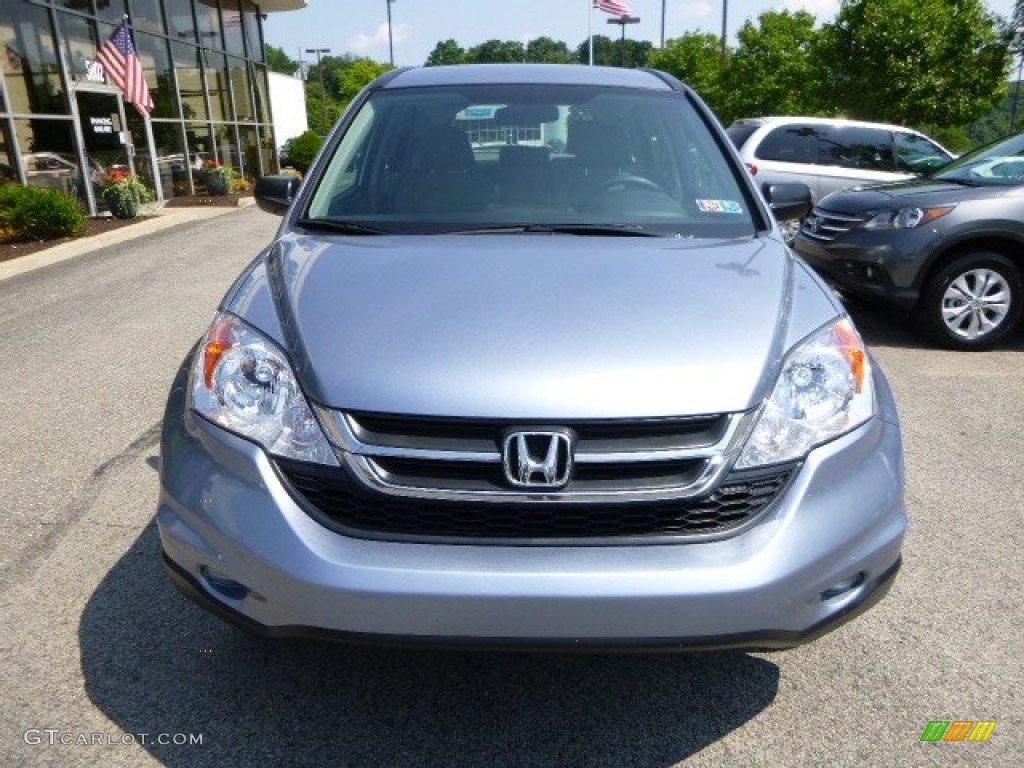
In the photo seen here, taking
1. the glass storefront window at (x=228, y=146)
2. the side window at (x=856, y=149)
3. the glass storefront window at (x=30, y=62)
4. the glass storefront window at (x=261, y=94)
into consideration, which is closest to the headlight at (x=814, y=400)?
the side window at (x=856, y=149)

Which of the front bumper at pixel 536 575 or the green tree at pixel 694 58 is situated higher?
the green tree at pixel 694 58

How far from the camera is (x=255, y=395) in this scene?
6.73 feet

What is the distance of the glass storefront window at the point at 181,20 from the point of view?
1969cm

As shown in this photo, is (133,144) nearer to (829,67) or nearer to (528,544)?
(829,67)

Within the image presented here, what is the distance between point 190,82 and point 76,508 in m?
19.9

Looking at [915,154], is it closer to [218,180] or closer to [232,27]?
[218,180]

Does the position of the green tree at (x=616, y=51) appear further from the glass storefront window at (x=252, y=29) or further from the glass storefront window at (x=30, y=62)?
the glass storefront window at (x=30, y=62)

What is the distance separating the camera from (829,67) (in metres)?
21.9

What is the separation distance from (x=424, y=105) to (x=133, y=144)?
16530 millimetres

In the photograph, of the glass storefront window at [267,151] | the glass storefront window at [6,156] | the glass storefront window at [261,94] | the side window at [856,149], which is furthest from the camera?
the glass storefront window at [267,151]

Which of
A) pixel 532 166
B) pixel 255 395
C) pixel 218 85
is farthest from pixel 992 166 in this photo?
pixel 218 85

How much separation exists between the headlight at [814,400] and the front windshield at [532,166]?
748 millimetres

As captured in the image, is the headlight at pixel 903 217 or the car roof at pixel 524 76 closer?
the car roof at pixel 524 76

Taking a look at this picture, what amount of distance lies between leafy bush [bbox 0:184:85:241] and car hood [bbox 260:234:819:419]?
10.7 m
